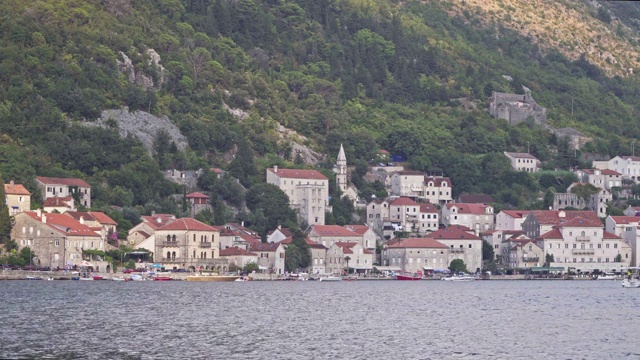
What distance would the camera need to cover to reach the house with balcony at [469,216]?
491 feet

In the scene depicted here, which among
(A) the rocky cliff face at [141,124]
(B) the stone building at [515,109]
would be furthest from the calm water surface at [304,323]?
(B) the stone building at [515,109]

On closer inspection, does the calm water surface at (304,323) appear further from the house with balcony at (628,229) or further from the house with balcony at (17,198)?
the house with balcony at (628,229)

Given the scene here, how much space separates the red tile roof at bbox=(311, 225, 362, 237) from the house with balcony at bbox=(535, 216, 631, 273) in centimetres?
1884

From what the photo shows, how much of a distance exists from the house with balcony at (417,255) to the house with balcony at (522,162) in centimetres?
3305

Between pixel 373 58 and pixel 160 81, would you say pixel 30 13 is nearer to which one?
pixel 160 81

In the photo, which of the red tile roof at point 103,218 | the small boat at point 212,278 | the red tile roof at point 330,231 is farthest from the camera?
the red tile roof at point 330,231

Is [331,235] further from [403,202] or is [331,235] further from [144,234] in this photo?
[144,234]

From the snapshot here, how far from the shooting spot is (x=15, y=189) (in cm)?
11956

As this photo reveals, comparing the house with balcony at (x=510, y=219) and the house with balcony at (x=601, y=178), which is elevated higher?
the house with balcony at (x=601, y=178)

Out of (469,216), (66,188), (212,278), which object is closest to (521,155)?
(469,216)

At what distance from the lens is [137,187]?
134 meters

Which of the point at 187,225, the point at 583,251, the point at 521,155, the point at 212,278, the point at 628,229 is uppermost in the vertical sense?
the point at 521,155

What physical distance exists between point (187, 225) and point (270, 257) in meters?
8.46

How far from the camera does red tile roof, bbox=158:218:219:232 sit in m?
121
